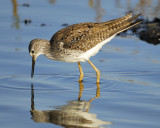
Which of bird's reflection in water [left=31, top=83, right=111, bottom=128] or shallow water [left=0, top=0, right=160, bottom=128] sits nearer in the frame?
bird's reflection in water [left=31, top=83, right=111, bottom=128]

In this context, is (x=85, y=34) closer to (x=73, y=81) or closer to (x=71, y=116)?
(x=73, y=81)

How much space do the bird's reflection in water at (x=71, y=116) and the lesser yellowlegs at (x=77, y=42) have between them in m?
1.68

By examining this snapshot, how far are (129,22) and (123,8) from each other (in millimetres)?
5392

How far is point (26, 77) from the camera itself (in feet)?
31.8

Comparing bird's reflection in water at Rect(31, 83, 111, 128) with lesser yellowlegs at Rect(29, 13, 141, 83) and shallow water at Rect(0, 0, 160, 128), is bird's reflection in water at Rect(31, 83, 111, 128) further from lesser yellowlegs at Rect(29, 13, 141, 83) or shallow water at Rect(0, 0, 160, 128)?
lesser yellowlegs at Rect(29, 13, 141, 83)

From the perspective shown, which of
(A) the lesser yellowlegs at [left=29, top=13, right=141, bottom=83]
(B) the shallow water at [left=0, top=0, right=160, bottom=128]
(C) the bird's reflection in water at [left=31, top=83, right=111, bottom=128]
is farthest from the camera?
(A) the lesser yellowlegs at [left=29, top=13, right=141, bottom=83]

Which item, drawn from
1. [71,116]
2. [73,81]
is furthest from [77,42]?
[71,116]

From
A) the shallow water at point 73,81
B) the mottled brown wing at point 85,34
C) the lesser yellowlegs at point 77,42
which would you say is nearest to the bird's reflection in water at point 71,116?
the shallow water at point 73,81

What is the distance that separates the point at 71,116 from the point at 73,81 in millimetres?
2233

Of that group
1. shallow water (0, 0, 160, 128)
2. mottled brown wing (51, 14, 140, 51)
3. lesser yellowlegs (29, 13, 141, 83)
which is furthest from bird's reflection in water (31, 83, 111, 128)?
mottled brown wing (51, 14, 140, 51)

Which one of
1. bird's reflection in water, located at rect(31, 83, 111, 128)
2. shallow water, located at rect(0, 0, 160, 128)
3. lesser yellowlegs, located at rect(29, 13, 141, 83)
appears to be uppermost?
lesser yellowlegs, located at rect(29, 13, 141, 83)

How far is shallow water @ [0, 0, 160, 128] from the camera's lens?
740 cm

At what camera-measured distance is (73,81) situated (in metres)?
9.69

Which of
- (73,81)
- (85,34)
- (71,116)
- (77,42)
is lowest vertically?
(71,116)
